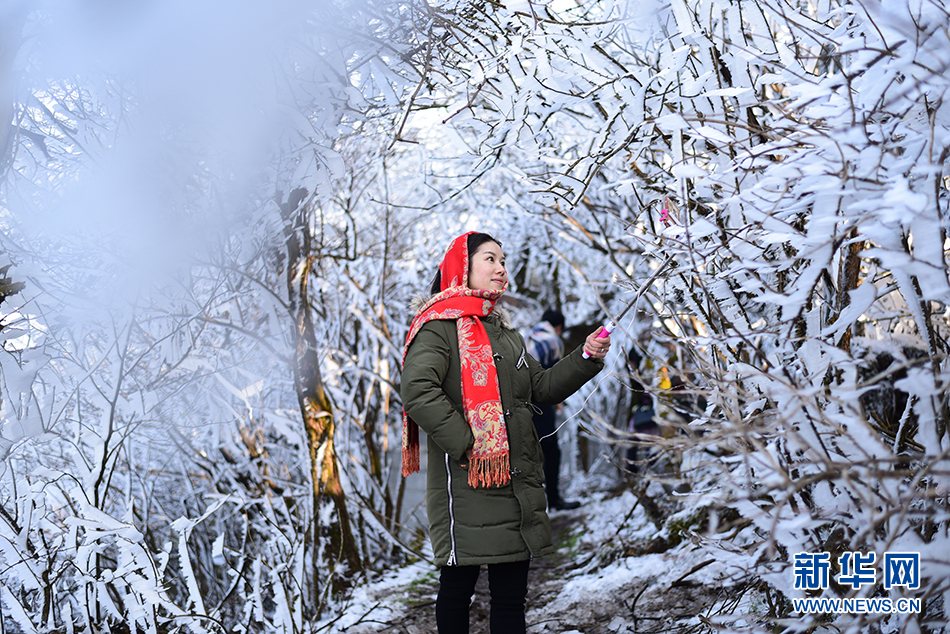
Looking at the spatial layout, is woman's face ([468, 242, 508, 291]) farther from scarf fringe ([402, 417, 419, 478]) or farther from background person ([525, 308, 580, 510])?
background person ([525, 308, 580, 510])

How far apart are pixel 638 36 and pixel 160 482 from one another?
3519 mm

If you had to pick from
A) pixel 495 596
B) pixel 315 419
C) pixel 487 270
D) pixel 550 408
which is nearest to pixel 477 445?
pixel 495 596

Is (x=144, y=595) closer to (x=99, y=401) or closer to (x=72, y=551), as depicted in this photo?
(x=72, y=551)

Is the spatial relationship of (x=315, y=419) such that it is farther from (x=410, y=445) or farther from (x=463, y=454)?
(x=463, y=454)

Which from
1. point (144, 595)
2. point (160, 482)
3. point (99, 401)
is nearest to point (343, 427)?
point (160, 482)

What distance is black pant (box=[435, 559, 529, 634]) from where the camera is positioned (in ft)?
6.84

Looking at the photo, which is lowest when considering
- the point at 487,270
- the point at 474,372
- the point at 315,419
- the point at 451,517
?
the point at 451,517

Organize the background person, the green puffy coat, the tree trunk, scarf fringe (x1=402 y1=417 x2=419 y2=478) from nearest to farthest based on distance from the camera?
1. the green puffy coat
2. scarf fringe (x1=402 y1=417 x2=419 y2=478)
3. the tree trunk
4. the background person

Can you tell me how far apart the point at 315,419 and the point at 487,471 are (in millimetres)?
1541

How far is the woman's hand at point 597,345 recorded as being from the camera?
216 cm

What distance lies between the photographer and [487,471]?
206 centimetres

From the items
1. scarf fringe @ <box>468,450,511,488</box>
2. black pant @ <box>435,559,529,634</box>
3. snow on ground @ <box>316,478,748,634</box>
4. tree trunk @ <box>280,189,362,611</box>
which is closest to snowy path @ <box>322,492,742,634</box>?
snow on ground @ <box>316,478,748,634</box>

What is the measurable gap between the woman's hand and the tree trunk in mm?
1628

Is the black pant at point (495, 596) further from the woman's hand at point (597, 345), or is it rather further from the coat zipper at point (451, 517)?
the woman's hand at point (597, 345)
